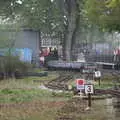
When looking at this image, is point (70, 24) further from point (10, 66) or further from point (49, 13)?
point (10, 66)

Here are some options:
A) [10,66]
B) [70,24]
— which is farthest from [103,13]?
[70,24]

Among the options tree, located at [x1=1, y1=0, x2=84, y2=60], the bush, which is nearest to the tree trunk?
tree, located at [x1=1, y1=0, x2=84, y2=60]

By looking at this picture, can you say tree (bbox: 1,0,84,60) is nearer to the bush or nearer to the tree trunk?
the tree trunk

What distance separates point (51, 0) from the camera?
49219mm

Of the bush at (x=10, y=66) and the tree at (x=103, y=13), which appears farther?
the bush at (x=10, y=66)

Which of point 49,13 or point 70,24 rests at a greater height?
point 49,13

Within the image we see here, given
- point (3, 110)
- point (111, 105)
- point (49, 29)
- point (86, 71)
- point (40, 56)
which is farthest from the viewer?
point (49, 29)

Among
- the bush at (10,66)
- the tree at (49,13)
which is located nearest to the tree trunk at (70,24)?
the tree at (49,13)

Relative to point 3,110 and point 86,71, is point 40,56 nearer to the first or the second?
point 86,71

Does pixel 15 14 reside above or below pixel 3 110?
above

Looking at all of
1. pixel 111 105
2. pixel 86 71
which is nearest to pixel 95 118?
pixel 111 105

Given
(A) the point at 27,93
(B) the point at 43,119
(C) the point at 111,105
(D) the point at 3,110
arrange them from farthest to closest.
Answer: (A) the point at 27,93, (C) the point at 111,105, (D) the point at 3,110, (B) the point at 43,119

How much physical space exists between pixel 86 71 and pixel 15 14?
15.8 m

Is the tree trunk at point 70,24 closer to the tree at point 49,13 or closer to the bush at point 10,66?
the tree at point 49,13
